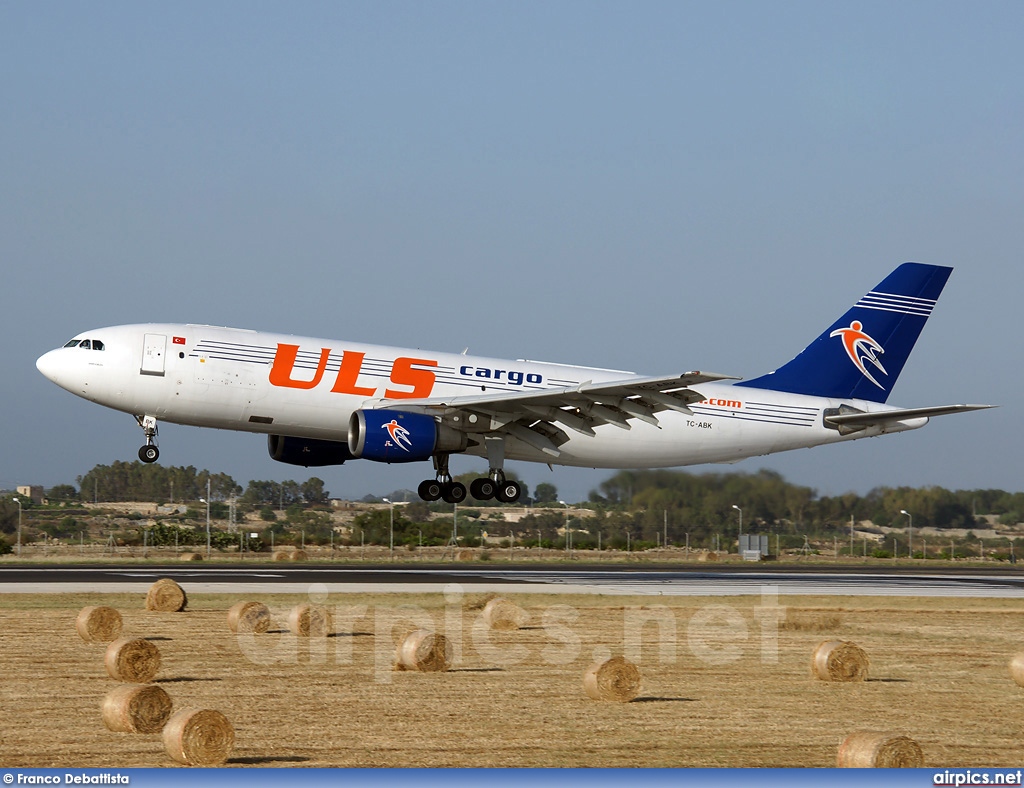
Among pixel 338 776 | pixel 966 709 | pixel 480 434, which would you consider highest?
pixel 480 434

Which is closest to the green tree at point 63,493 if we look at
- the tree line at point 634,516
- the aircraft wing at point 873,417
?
the tree line at point 634,516

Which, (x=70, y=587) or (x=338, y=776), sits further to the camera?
(x=70, y=587)

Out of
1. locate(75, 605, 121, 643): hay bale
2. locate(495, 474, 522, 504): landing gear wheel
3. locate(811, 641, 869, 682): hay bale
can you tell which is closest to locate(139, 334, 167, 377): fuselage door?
locate(495, 474, 522, 504): landing gear wheel

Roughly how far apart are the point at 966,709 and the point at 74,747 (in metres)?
11.6

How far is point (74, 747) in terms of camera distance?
44.2 ft

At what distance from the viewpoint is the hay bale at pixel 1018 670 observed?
19438 mm

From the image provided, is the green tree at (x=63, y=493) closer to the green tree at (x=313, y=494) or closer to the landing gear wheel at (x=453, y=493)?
the green tree at (x=313, y=494)

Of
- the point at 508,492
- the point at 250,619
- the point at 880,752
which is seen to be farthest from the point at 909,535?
the point at 880,752

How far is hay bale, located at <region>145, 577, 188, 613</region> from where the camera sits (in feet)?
89.7

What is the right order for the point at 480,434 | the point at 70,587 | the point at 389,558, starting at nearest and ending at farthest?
the point at 70,587 → the point at 480,434 → the point at 389,558

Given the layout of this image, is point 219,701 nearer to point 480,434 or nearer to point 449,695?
point 449,695

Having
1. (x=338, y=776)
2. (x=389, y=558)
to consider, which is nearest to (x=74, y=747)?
(x=338, y=776)

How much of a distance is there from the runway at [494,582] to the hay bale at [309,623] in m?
7.58

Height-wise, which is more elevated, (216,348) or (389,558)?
(216,348)
